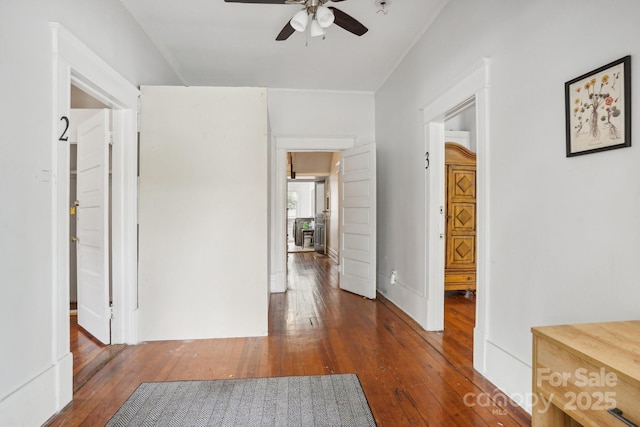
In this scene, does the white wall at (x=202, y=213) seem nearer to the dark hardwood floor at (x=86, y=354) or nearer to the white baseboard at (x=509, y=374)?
the dark hardwood floor at (x=86, y=354)

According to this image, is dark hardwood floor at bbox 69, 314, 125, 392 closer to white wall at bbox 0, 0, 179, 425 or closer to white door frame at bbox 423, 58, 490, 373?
white wall at bbox 0, 0, 179, 425

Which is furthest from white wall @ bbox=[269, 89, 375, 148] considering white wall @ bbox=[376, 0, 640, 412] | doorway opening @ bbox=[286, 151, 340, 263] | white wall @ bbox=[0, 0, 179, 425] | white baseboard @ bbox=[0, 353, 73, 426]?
white baseboard @ bbox=[0, 353, 73, 426]

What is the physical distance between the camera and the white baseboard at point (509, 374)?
1723 mm

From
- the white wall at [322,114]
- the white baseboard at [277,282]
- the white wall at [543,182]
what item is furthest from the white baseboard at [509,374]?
the white wall at [322,114]

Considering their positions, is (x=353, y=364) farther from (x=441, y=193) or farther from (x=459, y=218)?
(x=459, y=218)

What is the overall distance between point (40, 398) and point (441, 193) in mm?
3112

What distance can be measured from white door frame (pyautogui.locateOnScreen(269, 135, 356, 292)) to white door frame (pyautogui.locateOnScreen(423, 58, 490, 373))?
5.99 ft

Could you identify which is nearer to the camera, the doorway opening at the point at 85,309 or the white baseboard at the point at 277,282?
the doorway opening at the point at 85,309

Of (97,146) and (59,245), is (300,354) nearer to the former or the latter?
(59,245)

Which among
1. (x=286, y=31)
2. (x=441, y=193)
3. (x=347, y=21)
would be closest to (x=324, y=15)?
(x=347, y=21)

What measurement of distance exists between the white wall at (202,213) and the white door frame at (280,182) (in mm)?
1602

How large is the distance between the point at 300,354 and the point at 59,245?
5.78 feet

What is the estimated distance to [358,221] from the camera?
13.8 feet

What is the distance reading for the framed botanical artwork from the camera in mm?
1240
